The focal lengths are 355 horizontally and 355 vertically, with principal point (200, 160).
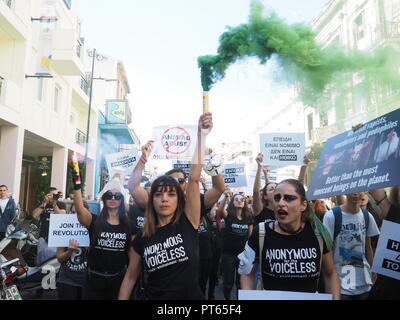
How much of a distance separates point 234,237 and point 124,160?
249 cm

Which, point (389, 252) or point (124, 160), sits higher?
point (124, 160)

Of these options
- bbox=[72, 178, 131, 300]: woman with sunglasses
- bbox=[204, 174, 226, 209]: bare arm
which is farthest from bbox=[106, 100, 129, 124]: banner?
bbox=[204, 174, 226, 209]: bare arm

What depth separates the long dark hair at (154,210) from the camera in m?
2.84

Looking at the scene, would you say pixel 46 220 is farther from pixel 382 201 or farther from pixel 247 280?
pixel 382 201

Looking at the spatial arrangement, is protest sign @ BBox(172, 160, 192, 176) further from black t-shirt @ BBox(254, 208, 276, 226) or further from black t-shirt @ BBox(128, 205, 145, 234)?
black t-shirt @ BBox(254, 208, 276, 226)

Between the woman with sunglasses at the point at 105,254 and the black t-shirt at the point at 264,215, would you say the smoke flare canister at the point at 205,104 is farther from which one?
the black t-shirt at the point at 264,215

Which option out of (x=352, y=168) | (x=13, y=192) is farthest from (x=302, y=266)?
(x=13, y=192)

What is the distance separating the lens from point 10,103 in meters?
12.2

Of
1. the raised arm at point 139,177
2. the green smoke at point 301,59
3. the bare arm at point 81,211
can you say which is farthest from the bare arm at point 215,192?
the green smoke at point 301,59

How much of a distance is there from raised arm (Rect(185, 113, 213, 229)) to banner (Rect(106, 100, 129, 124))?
2342 centimetres

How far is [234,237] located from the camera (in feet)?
21.8

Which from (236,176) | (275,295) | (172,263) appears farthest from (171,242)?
(236,176)

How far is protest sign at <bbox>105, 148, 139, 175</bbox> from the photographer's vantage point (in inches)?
252
